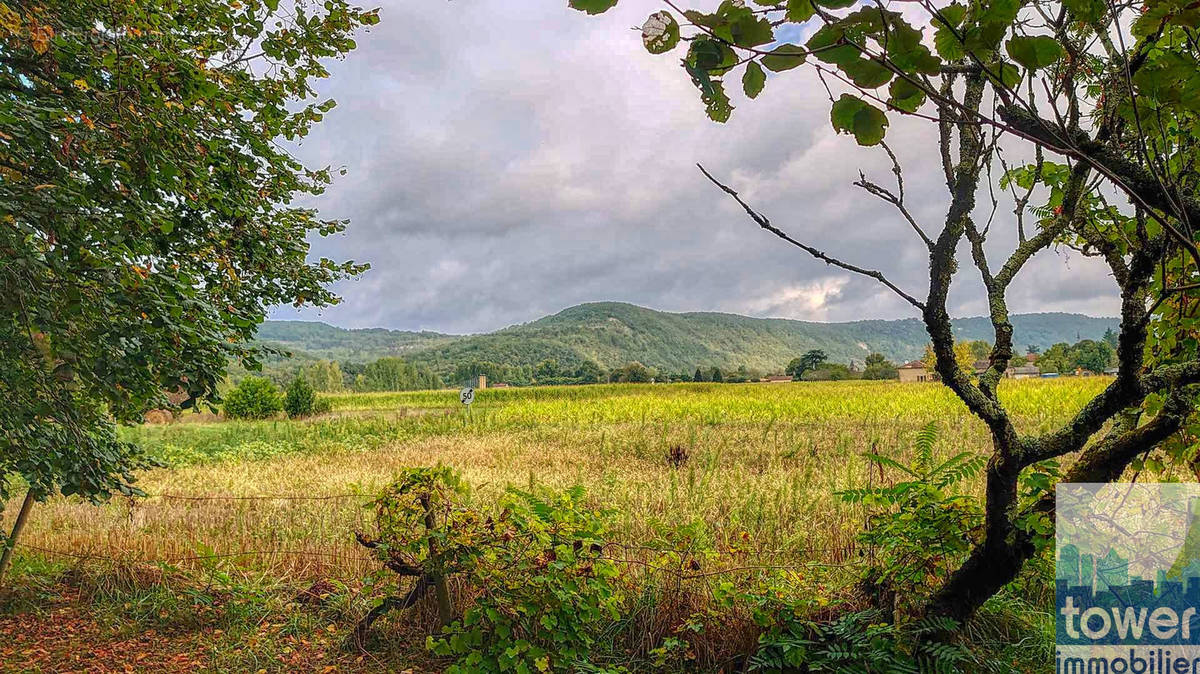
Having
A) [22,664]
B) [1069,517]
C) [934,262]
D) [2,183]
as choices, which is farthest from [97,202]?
[1069,517]

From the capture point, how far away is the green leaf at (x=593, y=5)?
0.87m

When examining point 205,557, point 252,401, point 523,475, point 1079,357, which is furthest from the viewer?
point 1079,357

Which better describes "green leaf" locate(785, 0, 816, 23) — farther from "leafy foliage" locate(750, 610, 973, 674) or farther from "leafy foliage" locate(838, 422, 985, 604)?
"leafy foliage" locate(750, 610, 973, 674)

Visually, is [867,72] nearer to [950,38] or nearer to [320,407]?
[950,38]

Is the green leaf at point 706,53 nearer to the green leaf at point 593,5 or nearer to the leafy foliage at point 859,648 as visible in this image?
the green leaf at point 593,5

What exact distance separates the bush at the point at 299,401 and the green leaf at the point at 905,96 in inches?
983

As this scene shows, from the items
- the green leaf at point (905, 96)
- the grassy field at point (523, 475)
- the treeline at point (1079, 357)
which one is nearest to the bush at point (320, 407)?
the grassy field at point (523, 475)

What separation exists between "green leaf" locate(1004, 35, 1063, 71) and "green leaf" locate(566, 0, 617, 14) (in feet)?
1.99

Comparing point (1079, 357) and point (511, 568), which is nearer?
point (511, 568)

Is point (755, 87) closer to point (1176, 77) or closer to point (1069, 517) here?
point (1176, 77)

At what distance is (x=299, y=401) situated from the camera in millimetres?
22938

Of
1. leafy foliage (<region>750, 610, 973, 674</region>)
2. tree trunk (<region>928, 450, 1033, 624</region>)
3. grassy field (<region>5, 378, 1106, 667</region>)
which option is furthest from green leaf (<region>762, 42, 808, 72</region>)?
grassy field (<region>5, 378, 1106, 667</region>)

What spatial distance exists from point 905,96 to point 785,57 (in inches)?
10.4

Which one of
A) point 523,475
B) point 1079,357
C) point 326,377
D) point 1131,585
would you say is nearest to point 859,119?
point 1131,585
